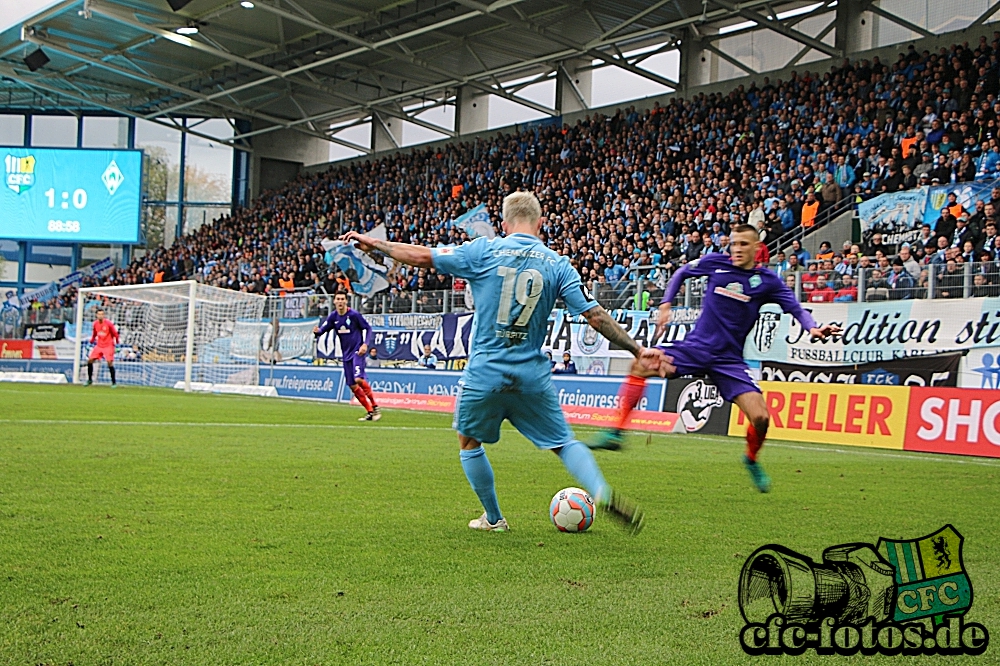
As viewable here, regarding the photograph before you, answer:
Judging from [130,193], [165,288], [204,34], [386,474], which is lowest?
[386,474]

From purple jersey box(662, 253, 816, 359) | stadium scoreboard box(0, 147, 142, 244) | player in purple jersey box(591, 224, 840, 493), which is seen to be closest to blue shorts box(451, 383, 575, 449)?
player in purple jersey box(591, 224, 840, 493)

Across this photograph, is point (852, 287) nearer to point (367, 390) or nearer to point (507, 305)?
point (367, 390)

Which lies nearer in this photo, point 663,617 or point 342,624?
point 342,624

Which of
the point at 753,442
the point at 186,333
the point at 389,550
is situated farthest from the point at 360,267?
the point at 389,550

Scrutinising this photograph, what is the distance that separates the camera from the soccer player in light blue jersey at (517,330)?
5938 millimetres

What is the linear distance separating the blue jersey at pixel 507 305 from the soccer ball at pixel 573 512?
987 mm

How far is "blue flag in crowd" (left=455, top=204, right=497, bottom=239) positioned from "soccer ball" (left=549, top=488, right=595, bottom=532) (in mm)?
23908

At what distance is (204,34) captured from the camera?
121 feet

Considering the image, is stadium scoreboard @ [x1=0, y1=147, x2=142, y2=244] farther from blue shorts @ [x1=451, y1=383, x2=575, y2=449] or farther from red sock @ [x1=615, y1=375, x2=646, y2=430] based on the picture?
blue shorts @ [x1=451, y1=383, x2=575, y2=449]

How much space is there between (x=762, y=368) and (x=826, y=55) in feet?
51.2

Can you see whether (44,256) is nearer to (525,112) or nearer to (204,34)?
(204,34)

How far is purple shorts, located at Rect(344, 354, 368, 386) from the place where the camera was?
18.1 m

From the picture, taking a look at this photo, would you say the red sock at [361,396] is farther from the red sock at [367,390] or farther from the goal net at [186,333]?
the goal net at [186,333]

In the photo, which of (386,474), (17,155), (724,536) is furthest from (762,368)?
(17,155)
